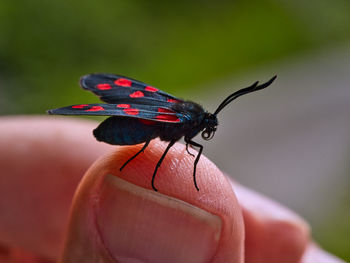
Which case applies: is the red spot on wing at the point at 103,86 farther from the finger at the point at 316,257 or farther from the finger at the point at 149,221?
the finger at the point at 316,257

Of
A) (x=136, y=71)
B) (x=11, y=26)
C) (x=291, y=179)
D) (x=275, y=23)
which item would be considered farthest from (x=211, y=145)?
(x=275, y=23)

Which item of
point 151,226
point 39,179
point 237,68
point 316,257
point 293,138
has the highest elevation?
point 237,68

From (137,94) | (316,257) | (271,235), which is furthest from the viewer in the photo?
(316,257)

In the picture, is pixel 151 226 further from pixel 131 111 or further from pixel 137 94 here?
pixel 137 94

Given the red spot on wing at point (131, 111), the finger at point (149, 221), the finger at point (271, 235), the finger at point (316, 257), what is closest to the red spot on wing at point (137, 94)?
the red spot on wing at point (131, 111)

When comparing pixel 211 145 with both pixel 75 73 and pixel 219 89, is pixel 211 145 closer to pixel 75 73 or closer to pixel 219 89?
pixel 219 89

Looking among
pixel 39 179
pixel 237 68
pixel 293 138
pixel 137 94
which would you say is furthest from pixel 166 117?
pixel 237 68

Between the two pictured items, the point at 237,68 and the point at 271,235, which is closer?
the point at 271,235
